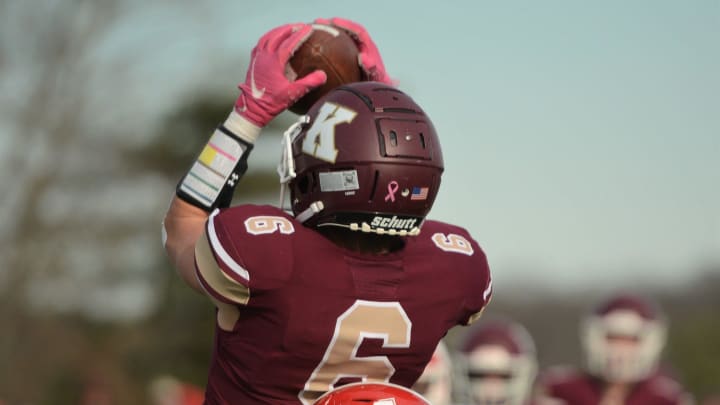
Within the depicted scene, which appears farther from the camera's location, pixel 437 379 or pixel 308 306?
pixel 437 379

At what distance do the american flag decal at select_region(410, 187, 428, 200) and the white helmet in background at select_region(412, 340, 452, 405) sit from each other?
3.20 m

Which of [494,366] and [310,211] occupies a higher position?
[310,211]

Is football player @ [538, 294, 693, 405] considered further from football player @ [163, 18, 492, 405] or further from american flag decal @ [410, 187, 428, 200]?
american flag decal @ [410, 187, 428, 200]

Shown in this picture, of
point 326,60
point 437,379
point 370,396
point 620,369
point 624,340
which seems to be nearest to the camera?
point 370,396

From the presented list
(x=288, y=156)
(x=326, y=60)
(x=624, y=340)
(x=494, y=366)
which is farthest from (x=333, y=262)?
(x=624, y=340)

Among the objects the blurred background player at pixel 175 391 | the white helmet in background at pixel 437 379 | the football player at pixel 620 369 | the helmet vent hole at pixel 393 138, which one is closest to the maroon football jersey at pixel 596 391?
the football player at pixel 620 369

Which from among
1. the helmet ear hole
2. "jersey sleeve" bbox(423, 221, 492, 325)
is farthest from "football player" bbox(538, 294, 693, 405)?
the helmet ear hole

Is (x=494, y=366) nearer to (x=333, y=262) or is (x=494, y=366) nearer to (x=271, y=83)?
(x=271, y=83)

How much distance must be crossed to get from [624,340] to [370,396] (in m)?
5.41

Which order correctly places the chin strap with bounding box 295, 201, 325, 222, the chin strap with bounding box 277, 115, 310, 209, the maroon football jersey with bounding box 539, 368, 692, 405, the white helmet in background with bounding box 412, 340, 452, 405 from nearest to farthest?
the chin strap with bounding box 295, 201, 325, 222
the chin strap with bounding box 277, 115, 310, 209
the white helmet in background with bounding box 412, 340, 452, 405
the maroon football jersey with bounding box 539, 368, 692, 405

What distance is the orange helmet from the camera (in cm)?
346

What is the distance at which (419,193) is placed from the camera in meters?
3.66

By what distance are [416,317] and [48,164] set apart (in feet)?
48.5

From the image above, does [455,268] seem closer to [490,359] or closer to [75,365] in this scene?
[490,359]
